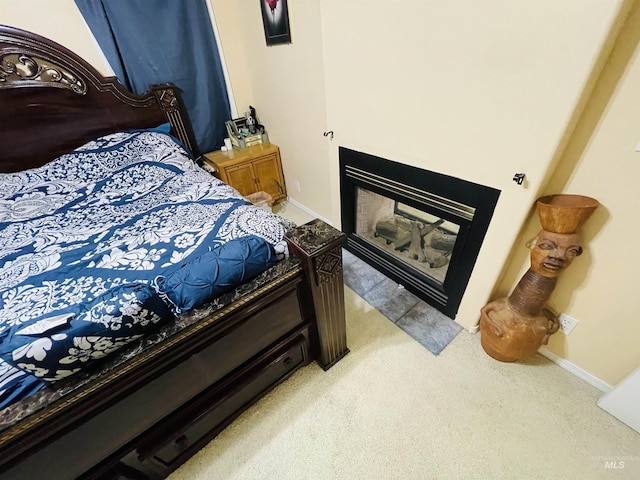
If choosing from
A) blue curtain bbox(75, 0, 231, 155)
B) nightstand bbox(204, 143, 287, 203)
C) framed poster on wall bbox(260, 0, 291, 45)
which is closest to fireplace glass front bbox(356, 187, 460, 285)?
nightstand bbox(204, 143, 287, 203)

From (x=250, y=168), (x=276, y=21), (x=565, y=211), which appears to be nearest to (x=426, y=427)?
(x=565, y=211)

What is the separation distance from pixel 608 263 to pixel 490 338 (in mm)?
597

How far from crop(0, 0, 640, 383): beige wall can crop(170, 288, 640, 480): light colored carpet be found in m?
0.25

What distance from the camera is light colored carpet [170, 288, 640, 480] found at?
3.65 feet

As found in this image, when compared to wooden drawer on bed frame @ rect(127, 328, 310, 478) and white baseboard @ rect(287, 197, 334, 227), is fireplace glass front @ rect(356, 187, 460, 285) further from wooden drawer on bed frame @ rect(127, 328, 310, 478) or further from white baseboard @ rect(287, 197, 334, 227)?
wooden drawer on bed frame @ rect(127, 328, 310, 478)

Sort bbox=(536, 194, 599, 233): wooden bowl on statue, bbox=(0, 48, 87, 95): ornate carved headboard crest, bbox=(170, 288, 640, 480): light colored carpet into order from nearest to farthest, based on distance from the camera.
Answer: bbox=(536, 194, 599, 233): wooden bowl on statue → bbox=(170, 288, 640, 480): light colored carpet → bbox=(0, 48, 87, 95): ornate carved headboard crest

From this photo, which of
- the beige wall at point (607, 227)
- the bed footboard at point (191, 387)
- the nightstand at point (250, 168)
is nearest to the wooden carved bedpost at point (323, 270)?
the bed footboard at point (191, 387)

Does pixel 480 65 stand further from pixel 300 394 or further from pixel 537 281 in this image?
pixel 300 394

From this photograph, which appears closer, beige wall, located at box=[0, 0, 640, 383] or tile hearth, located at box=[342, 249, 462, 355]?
beige wall, located at box=[0, 0, 640, 383]

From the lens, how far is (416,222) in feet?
5.99

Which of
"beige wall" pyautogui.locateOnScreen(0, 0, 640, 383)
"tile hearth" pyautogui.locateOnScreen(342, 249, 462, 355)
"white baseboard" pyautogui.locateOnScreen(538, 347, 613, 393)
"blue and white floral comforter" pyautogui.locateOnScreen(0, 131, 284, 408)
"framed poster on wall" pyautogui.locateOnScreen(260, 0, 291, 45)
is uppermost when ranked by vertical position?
"framed poster on wall" pyautogui.locateOnScreen(260, 0, 291, 45)

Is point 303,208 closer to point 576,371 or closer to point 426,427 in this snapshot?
point 426,427

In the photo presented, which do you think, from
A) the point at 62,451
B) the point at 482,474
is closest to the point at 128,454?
the point at 62,451

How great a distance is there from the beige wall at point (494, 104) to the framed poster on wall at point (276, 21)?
88 millimetres
